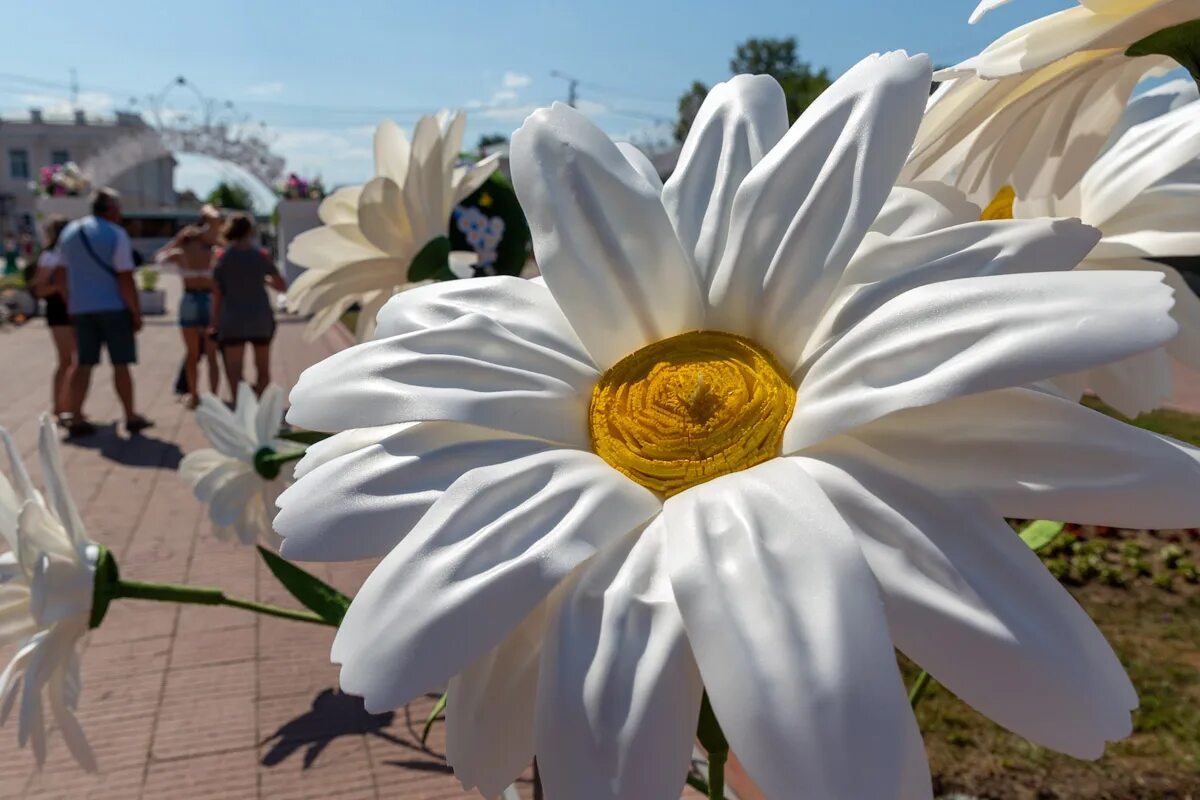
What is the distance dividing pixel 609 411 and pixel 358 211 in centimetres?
61

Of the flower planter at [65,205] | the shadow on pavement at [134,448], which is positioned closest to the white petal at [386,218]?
the shadow on pavement at [134,448]

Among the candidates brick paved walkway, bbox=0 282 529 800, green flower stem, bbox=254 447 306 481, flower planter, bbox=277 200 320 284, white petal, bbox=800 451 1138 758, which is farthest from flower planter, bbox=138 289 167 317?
white petal, bbox=800 451 1138 758

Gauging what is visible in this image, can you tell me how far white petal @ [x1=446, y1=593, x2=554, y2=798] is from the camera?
470mm

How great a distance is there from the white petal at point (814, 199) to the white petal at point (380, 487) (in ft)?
0.50

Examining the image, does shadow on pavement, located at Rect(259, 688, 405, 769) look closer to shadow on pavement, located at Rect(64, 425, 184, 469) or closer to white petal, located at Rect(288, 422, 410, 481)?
white petal, located at Rect(288, 422, 410, 481)

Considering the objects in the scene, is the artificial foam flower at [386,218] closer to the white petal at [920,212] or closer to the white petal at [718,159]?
the white petal at [718,159]

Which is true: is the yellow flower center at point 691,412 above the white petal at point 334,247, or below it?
above

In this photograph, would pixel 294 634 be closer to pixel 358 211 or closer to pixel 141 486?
pixel 141 486

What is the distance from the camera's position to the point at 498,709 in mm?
474

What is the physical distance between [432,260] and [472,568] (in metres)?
0.71

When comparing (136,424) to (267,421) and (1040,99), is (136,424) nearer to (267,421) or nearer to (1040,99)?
(267,421)

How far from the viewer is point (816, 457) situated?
46 cm

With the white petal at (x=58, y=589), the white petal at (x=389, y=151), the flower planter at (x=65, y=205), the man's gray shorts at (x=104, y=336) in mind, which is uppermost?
the white petal at (x=389, y=151)

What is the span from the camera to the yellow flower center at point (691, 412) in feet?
Result: 1.69
